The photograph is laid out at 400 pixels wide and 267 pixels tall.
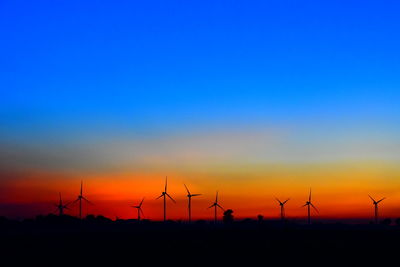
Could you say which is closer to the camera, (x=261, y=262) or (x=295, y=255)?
(x=261, y=262)

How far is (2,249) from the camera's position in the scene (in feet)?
640

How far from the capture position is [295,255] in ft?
577

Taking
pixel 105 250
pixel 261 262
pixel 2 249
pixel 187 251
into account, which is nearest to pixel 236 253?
pixel 187 251

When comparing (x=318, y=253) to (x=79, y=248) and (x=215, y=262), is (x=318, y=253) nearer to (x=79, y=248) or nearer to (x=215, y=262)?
(x=215, y=262)

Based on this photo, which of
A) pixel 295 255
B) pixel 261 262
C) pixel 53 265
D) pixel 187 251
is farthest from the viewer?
pixel 187 251

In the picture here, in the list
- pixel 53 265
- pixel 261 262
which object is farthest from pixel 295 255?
pixel 53 265

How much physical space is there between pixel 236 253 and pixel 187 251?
16214 mm

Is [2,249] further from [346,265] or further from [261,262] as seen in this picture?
[346,265]

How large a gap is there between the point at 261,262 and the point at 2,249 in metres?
90.9

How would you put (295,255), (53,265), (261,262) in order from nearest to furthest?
(53,265) < (261,262) < (295,255)

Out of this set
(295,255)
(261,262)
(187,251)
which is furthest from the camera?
(187,251)

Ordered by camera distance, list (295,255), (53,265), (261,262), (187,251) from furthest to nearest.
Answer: (187,251)
(295,255)
(261,262)
(53,265)

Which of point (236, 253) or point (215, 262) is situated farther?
point (236, 253)

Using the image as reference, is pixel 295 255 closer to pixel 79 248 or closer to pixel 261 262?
pixel 261 262
